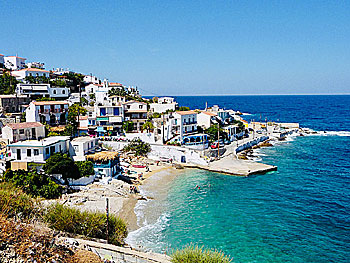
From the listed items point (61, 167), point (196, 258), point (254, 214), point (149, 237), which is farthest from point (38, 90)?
point (196, 258)

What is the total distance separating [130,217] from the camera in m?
27.1

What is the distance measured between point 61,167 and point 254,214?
21.5 metres

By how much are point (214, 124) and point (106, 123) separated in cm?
2304

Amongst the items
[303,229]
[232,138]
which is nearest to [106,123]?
[232,138]

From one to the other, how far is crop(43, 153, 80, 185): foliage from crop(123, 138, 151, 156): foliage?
1713 centimetres

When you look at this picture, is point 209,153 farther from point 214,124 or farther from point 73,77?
point 73,77

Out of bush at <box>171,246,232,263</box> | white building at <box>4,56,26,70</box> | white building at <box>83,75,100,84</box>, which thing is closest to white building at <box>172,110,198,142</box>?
bush at <box>171,246,232,263</box>

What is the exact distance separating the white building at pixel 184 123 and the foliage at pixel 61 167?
25.9 metres

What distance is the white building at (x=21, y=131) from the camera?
3981cm

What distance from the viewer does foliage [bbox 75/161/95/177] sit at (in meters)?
33.5

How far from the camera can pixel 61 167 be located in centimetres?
3167

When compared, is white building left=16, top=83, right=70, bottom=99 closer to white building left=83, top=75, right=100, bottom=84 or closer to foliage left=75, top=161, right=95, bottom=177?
white building left=83, top=75, right=100, bottom=84

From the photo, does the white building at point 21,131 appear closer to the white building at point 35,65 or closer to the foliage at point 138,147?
the foliage at point 138,147

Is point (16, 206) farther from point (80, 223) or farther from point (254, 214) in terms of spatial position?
point (254, 214)
